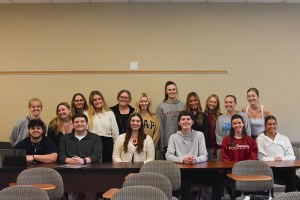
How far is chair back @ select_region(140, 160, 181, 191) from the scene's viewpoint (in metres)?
4.27

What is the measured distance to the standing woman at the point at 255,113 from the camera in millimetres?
5715

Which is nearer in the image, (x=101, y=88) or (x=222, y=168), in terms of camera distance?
(x=222, y=168)

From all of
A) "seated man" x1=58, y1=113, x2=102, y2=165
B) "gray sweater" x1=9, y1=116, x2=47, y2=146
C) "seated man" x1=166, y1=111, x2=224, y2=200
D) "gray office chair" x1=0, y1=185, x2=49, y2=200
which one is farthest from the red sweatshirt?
"gray office chair" x1=0, y1=185, x2=49, y2=200

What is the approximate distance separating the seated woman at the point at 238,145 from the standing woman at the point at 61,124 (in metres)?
2.02

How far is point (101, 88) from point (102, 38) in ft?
2.64

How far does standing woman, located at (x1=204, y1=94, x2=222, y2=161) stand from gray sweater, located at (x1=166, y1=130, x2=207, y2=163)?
0.61 meters

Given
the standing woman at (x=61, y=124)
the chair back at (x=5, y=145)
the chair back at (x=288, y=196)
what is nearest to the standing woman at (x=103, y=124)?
the standing woman at (x=61, y=124)

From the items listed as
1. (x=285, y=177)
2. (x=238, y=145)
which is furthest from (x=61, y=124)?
(x=285, y=177)

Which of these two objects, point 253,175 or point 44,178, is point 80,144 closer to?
point 44,178

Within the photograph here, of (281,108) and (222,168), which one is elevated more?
(281,108)

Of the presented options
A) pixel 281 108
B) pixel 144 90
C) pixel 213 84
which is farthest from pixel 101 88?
pixel 281 108

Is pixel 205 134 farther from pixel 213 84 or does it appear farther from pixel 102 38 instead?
pixel 102 38

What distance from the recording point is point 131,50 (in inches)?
261

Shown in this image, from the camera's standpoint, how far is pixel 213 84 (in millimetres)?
6656
